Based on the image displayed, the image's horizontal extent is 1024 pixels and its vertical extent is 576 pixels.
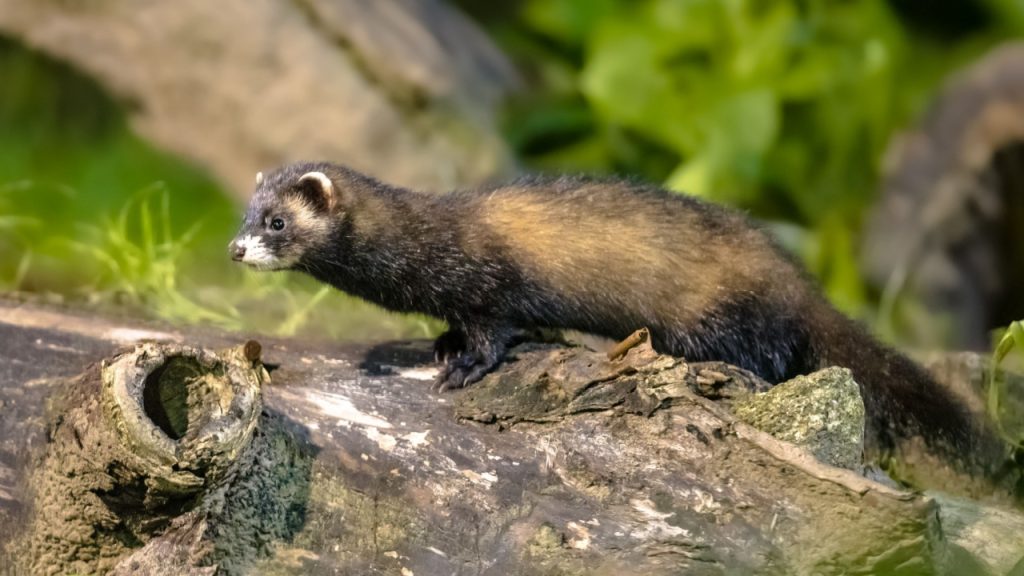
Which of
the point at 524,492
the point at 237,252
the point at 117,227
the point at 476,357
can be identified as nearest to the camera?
the point at 524,492

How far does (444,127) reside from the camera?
305 inches

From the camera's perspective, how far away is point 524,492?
299 centimetres

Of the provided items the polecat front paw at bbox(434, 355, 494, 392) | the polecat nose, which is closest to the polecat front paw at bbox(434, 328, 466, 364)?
the polecat front paw at bbox(434, 355, 494, 392)

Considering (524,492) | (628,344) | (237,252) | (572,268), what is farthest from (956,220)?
(524,492)

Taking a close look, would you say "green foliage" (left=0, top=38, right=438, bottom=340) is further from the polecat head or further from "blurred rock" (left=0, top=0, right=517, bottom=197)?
the polecat head

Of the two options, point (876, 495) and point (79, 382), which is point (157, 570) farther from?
point (876, 495)

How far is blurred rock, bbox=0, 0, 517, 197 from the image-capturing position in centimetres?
739

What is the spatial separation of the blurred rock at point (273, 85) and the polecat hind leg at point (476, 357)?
12.1 feet

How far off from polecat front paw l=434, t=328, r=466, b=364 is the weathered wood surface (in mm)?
563

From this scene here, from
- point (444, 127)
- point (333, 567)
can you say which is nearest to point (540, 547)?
point (333, 567)

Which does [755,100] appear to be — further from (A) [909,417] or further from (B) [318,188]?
(B) [318,188]

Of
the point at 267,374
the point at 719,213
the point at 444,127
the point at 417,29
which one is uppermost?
the point at 417,29

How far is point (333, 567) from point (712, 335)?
1.77 m

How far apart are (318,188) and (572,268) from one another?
99 centimetres
